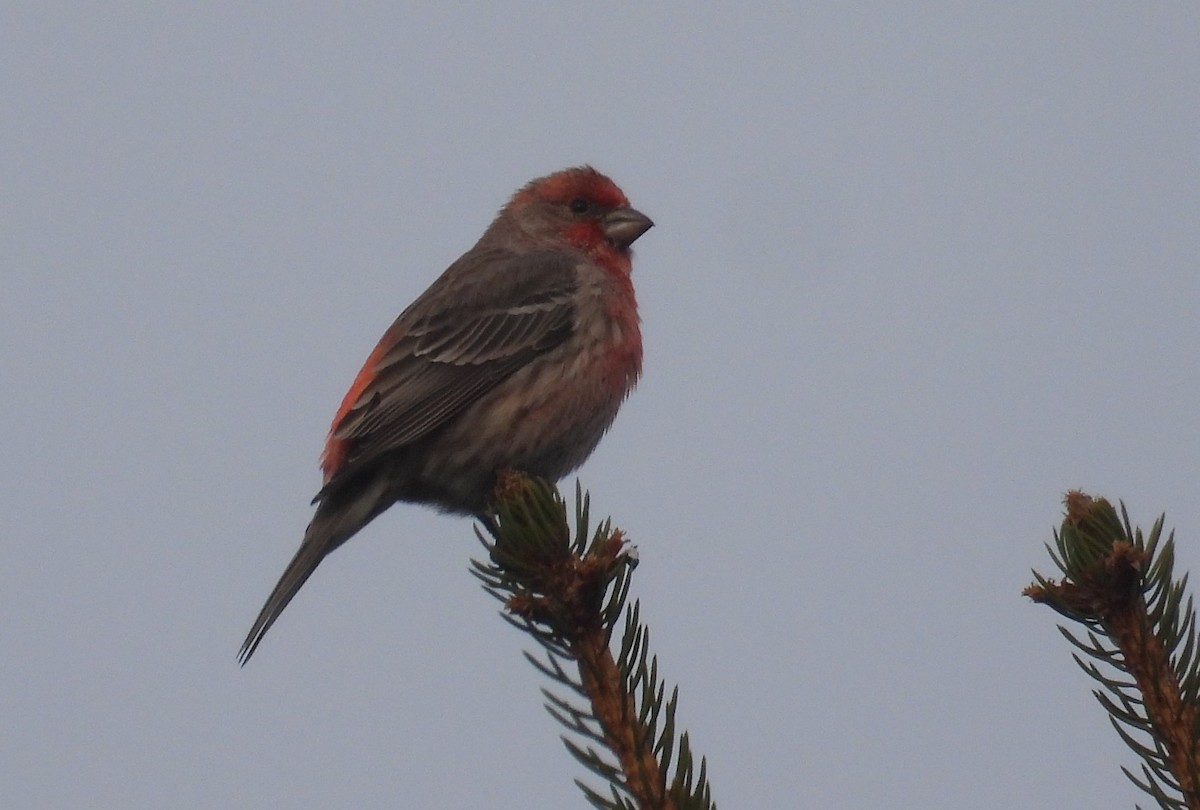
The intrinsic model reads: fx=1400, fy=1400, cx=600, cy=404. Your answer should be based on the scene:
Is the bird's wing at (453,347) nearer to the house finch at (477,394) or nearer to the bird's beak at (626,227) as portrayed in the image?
the house finch at (477,394)

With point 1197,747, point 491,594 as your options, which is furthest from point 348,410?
point 1197,747

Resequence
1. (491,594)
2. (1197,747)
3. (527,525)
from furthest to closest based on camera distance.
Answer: (491,594) < (527,525) < (1197,747)

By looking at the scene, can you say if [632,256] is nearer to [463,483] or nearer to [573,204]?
[573,204]

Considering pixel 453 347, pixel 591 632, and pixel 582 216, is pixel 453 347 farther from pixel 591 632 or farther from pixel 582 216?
pixel 591 632

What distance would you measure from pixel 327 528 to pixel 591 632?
3468mm

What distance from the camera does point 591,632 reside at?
12.3 feet

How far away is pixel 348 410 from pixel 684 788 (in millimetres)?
4776

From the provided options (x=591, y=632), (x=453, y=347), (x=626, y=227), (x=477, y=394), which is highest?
(x=626, y=227)

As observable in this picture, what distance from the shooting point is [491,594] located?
4.38m

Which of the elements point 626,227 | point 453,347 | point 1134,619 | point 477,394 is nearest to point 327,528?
point 477,394

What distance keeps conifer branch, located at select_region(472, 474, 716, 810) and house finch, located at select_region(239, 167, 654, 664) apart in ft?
8.76

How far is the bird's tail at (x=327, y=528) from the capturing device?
258 inches

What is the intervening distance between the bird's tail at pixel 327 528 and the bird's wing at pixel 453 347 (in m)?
0.17

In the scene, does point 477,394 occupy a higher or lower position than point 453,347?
lower
